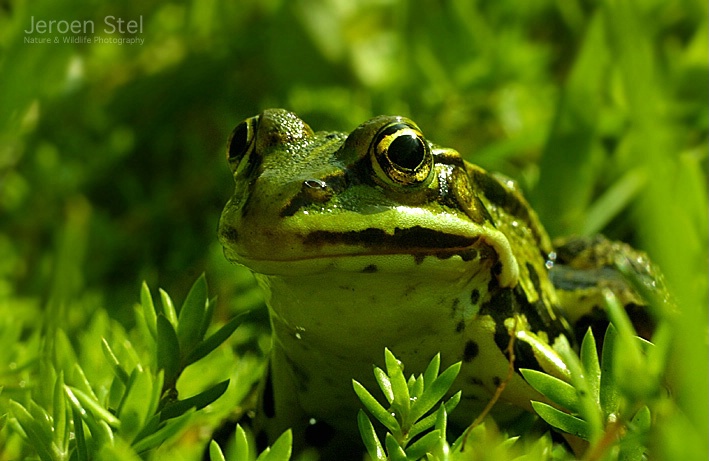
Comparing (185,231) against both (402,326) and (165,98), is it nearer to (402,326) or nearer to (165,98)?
(165,98)

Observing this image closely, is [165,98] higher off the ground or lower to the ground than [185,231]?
higher

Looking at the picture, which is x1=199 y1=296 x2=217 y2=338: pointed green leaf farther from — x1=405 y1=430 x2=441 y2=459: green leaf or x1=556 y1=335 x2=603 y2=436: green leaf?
x1=556 y1=335 x2=603 y2=436: green leaf

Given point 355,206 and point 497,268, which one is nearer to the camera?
point 355,206

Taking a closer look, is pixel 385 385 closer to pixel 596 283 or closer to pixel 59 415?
pixel 59 415

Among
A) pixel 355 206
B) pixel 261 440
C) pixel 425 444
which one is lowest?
pixel 261 440

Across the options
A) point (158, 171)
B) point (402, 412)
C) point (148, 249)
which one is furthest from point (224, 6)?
point (402, 412)

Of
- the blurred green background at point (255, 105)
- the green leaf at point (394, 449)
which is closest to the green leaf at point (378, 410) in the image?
the green leaf at point (394, 449)

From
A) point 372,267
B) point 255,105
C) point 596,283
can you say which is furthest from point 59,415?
point 255,105
